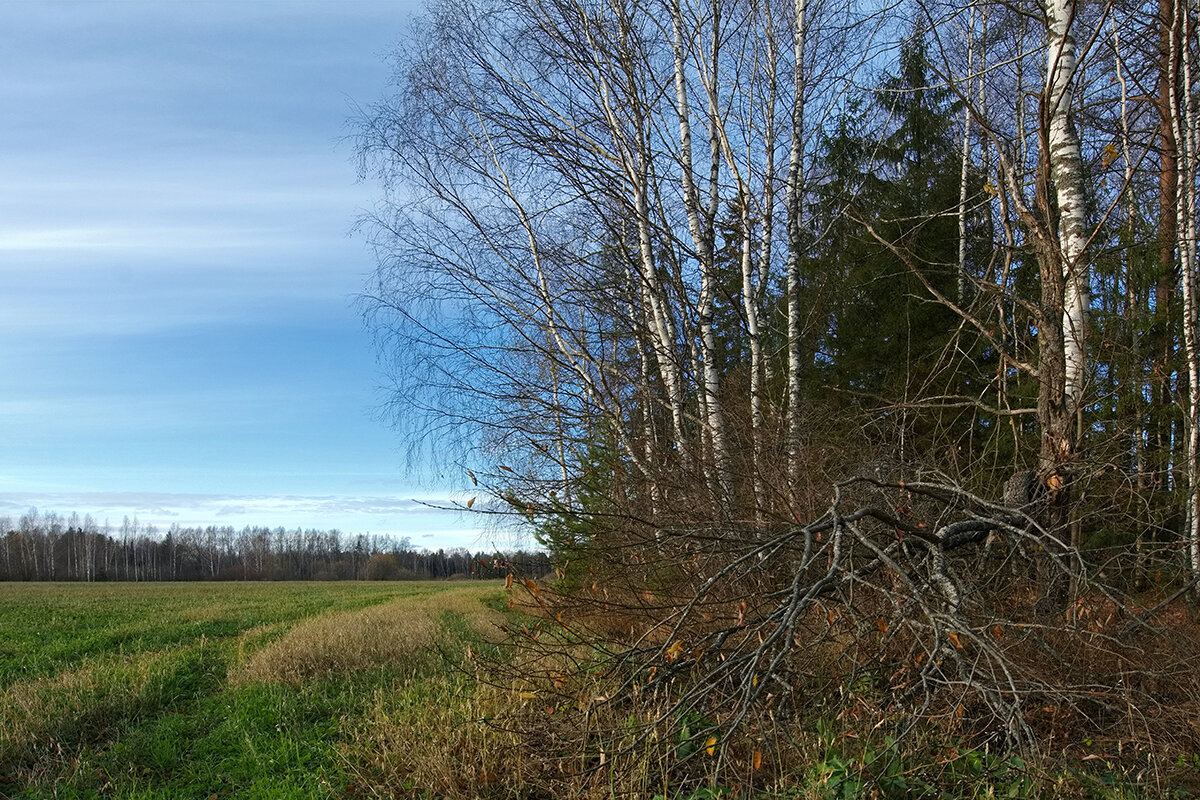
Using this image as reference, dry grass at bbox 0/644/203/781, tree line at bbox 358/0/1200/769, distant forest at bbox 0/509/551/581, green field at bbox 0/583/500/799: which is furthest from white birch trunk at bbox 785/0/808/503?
distant forest at bbox 0/509/551/581

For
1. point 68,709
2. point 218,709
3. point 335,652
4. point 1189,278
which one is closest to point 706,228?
point 1189,278

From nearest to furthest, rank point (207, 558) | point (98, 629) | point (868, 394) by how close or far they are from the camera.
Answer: point (868, 394) → point (98, 629) → point (207, 558)

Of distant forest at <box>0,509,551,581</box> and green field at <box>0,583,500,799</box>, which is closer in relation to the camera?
Answer: green field at <box>0,583,500,799</box>

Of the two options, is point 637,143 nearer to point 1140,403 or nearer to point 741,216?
point 741,216

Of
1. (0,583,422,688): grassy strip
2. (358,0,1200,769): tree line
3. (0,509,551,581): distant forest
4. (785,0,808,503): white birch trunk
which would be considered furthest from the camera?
(0,509,551,581): distant forest

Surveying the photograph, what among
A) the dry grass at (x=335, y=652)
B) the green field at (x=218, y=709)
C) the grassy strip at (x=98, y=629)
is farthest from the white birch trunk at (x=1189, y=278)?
the grassy strip at (x=98, y=629)

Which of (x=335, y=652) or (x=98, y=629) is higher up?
(x=335, y=652)

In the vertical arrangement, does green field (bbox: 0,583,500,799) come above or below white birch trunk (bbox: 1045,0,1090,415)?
below

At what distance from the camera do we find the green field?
4.75m

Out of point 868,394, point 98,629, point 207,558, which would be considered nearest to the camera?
point 868,394

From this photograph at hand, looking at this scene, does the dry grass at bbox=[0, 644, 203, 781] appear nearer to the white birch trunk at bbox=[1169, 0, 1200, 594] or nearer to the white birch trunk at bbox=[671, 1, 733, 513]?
the white birch trunk at bbox=[671, 1, 733, 513]

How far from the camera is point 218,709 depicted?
21.5 ft

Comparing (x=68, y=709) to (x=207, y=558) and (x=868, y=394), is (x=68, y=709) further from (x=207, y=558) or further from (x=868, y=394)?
(x=207, y=558)

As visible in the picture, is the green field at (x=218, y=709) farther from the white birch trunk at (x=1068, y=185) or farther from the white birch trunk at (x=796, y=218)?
the white birch trunk at (x=1068, y=185)
